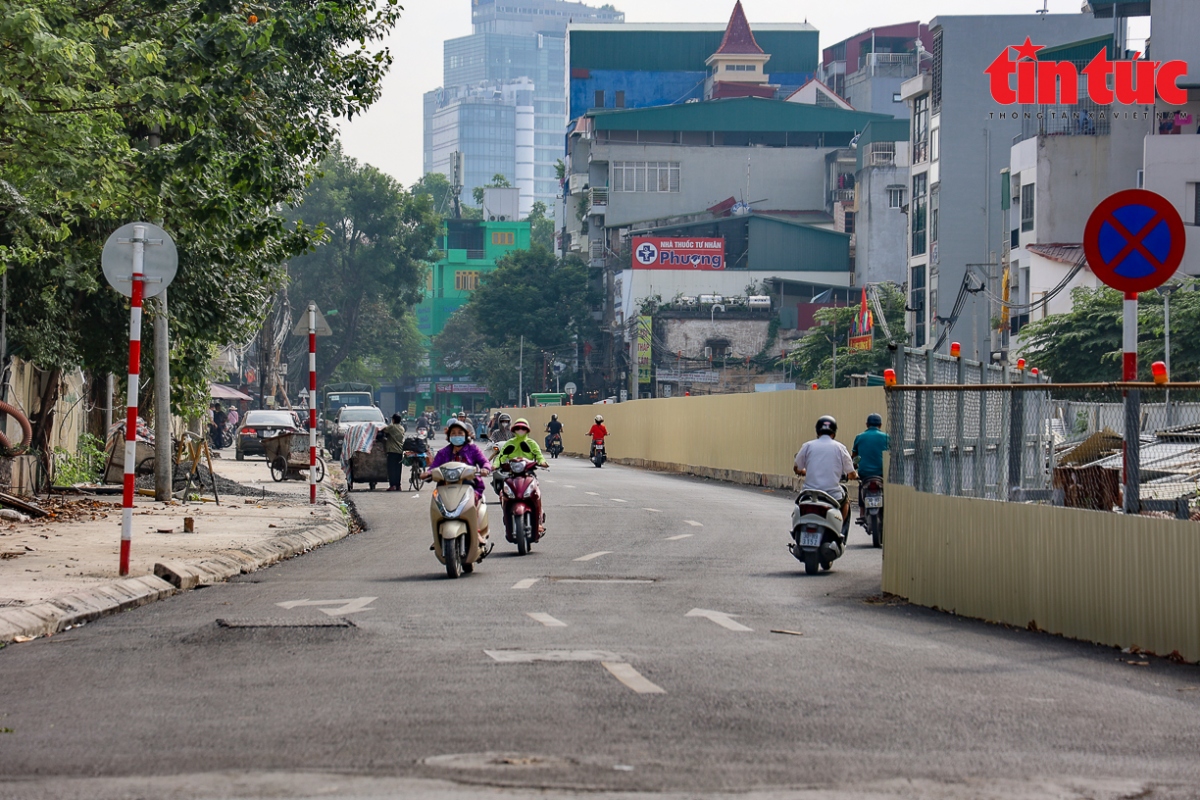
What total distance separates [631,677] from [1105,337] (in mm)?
A: 35651

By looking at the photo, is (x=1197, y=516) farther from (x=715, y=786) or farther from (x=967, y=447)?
(x=715, y=786)

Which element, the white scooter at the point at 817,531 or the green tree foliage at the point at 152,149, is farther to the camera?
the white scooter at the point at 817,531

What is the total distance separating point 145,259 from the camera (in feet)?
40.5

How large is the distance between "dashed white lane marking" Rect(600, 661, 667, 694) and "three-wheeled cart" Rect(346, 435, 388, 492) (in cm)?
2115

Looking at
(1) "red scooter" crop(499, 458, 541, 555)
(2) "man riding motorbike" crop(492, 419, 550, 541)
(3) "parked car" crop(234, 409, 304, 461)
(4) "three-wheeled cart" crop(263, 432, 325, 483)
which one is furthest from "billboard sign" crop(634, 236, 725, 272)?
(1) "red scooter" crop(499, 458, 541, 555)

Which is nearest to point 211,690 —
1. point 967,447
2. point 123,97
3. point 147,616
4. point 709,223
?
point 147,616

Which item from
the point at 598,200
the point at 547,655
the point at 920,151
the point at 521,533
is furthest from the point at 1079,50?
the point at 547,655

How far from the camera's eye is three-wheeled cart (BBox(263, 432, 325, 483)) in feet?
97.9

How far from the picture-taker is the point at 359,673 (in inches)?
295

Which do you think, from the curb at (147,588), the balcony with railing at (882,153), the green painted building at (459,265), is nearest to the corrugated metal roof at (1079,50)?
the balcony with railing at (882,153)

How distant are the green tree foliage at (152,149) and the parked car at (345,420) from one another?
22533 millimetres

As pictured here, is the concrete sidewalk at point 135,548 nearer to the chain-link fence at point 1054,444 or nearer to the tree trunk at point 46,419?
the tree trunk at point 46,419

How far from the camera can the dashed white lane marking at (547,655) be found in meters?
7.92

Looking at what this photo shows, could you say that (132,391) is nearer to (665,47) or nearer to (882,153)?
(882,153)
